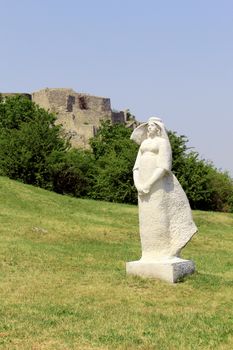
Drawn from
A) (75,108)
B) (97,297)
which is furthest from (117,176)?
(75,108)

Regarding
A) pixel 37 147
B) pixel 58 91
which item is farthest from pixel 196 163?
pixel 58 91

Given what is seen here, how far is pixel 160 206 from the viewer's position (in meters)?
10.2

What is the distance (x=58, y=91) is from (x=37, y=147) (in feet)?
128

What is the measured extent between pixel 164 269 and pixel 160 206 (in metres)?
1.12

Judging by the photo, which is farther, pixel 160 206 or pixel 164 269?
pixel 160 206

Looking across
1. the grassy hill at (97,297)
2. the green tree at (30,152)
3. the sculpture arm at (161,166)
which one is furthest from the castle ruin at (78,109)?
the sculpture arm at (161,166)

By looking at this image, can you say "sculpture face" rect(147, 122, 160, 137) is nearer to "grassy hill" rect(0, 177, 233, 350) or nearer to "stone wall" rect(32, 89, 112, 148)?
"grassy hill" rect(0, 177, 233, 350)

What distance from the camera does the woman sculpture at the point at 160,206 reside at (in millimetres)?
10234

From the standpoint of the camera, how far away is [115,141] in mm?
42844

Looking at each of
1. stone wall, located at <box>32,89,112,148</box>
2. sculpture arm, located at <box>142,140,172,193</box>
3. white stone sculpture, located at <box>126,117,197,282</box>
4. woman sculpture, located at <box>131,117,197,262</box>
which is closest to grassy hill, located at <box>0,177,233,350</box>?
white stone sculpture, located at <box>126,117,197,282</box>

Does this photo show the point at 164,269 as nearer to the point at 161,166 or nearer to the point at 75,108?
the point at 161,166

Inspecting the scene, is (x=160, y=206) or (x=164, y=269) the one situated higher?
(x=160, y=206)

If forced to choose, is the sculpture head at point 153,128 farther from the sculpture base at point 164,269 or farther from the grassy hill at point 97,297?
the grassy hill at point 97,297

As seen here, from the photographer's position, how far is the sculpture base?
9.80 m
